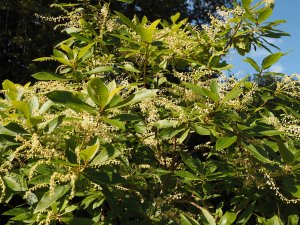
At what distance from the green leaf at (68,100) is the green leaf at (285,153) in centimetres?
92

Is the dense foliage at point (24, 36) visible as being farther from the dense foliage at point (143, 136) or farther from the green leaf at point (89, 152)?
the green leaf at point (89, 152)

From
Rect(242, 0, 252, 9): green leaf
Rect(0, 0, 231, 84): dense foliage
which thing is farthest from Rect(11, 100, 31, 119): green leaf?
Rect(0, 0, 231, 84): dense foliage

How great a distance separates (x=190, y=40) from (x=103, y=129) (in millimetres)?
1245

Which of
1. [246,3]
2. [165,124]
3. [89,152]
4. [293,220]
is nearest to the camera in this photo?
[89,152]

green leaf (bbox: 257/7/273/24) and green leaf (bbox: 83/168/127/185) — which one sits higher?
green leaf (bbox: 257/7/273/24)

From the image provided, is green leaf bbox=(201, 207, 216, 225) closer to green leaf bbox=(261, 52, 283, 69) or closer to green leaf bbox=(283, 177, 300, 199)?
green leaf bbox=(283, 177, 300, 199)

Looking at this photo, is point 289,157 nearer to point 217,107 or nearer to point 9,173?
point 217,107

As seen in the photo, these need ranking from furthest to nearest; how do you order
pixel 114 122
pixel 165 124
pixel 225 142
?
pixel 165 124 < pixel 225 142 < pixel 114 122

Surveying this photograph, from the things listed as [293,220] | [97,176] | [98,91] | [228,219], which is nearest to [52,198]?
[97,176]

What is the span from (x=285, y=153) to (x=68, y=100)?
1.05 metres

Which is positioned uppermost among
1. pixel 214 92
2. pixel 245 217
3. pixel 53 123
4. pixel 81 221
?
pixel 214 92

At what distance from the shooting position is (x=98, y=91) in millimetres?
1548

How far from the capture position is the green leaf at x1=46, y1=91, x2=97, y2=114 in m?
1.60

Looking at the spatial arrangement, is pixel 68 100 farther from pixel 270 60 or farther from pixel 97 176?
pixel 270 60
